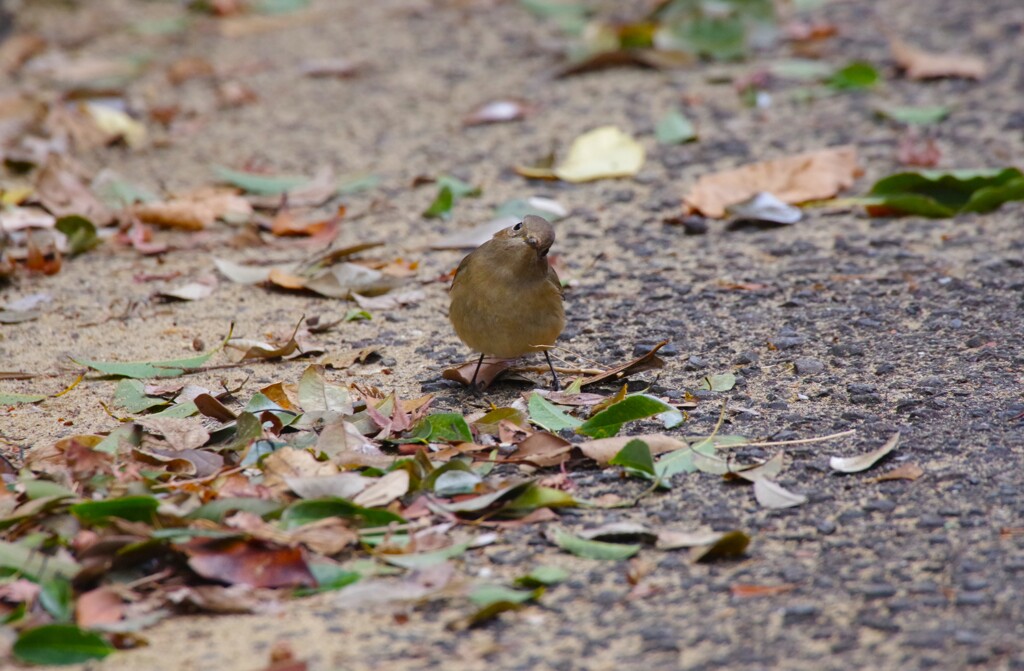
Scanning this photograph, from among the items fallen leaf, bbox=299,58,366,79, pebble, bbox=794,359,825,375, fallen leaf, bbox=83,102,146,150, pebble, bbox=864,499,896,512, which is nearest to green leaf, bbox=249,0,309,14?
fallen leaf, bbox=299,58,366,79

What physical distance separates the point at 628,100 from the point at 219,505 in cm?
480

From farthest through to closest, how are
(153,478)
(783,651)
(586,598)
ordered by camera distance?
(153,478)
(586,598)
(783,651)

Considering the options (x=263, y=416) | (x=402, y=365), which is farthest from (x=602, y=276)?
(x=263, y=416)

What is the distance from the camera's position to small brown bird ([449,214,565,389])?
4250mm

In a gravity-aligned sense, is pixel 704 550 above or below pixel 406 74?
below

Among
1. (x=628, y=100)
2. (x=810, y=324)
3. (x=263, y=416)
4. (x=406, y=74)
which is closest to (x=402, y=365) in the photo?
(x=263, y=416)

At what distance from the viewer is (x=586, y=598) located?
299cm

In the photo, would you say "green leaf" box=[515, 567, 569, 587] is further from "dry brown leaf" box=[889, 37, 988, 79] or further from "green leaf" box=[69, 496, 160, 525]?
"dry brown leaf" box=[889, 37, 988, 79]

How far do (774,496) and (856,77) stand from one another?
4.57 metres

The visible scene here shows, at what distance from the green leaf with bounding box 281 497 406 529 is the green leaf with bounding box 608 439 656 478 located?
2.26ft

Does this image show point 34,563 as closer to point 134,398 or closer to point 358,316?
point 134,398

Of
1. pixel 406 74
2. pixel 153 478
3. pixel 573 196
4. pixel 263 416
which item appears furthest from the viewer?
pixel 406 74

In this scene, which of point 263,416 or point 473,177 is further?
point 473,177

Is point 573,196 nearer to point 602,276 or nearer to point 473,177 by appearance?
point 473,177
